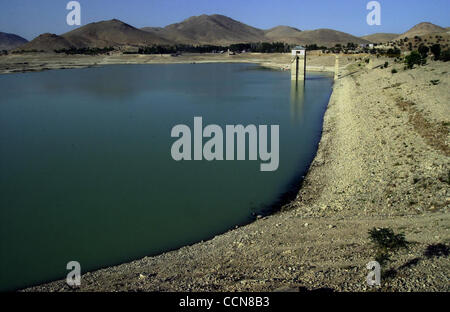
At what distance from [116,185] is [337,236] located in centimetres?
658

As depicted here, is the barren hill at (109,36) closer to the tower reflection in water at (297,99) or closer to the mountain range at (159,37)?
the mountain range at (159,37)

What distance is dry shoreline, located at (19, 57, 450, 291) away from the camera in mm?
5164

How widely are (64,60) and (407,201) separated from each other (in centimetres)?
6716

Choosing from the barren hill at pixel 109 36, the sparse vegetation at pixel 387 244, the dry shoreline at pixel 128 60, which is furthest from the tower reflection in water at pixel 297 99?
the barren hill at pixel 109 36

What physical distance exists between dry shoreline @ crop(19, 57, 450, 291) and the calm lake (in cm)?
90

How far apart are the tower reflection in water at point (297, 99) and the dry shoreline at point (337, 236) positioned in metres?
8.70

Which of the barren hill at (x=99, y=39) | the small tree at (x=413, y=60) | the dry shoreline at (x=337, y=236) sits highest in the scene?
the barren hill at (x=99, y=39)

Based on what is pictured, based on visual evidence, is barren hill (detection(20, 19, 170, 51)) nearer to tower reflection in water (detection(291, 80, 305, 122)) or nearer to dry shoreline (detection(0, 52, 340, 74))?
dry shoreline (detection(0, 52, 340, 74))

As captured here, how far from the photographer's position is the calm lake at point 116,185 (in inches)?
297

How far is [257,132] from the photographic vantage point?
1727cm

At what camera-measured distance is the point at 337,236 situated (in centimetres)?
651

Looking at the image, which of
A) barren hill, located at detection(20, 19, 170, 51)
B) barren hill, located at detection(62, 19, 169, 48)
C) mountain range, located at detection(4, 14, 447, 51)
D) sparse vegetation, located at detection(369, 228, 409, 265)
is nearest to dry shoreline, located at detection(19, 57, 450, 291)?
sparse vegetation, located at detection(369, 228, 409, 265)
